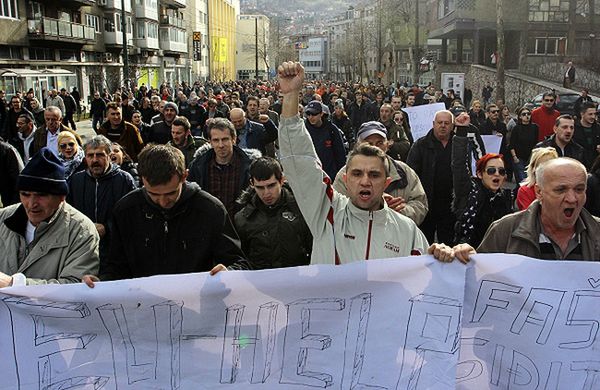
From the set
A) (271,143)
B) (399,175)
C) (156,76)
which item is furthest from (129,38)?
(399,175)

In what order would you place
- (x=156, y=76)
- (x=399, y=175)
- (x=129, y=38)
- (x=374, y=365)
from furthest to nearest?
(x=156, y=76)
(x=129, y=38)
(x=399, y=175)
(x=374, y=365)

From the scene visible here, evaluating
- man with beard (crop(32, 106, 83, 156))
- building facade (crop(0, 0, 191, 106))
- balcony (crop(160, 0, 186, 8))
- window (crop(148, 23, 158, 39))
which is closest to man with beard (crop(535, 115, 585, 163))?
man with beard (crop(32, 106, 83, 156))

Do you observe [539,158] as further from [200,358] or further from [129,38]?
[129,38]

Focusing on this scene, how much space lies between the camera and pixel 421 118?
36.5ft

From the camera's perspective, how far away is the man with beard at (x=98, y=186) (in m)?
4.88

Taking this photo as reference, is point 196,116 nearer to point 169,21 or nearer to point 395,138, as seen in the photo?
point 395,138

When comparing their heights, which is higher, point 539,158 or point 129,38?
point 129,38

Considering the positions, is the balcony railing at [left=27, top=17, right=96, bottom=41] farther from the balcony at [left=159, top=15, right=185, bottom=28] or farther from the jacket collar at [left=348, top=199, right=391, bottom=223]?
the jacket collar at [left=348, top=199, right=391, bottom=223]

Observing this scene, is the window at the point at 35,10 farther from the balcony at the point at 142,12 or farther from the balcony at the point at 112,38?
the balcony at the point at 142,12

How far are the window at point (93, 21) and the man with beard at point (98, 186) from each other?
43.5m

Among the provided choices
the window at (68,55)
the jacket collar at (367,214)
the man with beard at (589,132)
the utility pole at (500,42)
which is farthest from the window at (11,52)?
the jacket collar at (367,214)

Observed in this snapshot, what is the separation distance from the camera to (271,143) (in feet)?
30.5

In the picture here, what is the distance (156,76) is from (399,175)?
195 feet

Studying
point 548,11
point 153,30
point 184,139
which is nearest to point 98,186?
point 184,139
